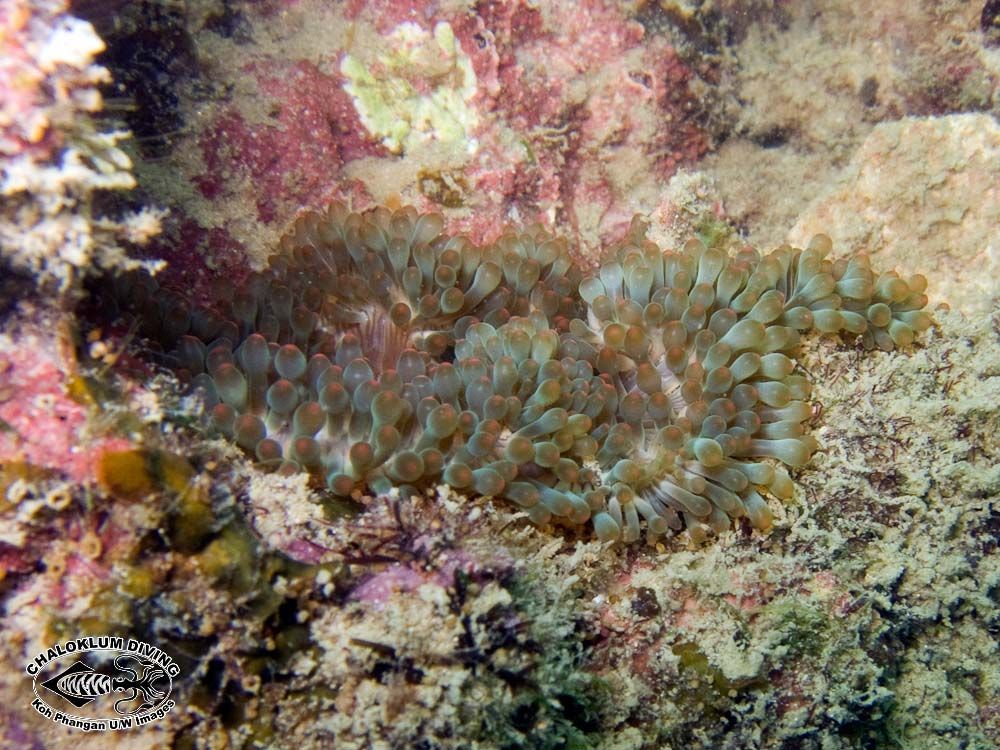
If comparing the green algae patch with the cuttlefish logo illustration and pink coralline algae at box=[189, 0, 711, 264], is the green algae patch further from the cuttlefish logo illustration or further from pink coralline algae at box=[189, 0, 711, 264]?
the cuttlefish logo illustration

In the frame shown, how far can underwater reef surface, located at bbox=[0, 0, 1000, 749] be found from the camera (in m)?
2.09

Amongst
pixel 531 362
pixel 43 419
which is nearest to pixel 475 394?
pixel 531 362

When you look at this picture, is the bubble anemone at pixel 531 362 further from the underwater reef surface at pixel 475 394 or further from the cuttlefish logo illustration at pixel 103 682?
the cuttlefish logo illustration at pixel 103 682

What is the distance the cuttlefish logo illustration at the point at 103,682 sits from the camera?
210 centimetres

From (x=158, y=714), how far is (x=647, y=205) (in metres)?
4.07

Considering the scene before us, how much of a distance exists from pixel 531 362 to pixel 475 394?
30cm

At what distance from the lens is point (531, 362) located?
3.02 metres

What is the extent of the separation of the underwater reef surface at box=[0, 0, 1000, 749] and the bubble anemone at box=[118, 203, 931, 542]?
0.05 metres

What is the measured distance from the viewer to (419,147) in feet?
14.8

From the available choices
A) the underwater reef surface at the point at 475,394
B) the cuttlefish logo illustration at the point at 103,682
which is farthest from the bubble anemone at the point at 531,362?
the cuttlefish logo illustration at the point at 103,682

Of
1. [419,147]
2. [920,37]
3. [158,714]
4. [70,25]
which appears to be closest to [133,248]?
[70,25]

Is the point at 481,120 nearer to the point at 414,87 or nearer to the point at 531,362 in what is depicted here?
the point at 414,87

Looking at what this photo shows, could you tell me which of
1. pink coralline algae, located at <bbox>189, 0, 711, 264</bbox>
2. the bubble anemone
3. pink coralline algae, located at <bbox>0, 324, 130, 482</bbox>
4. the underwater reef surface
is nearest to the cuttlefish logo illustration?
the underwater reef surface

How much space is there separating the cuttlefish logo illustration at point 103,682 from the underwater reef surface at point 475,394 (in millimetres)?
60
